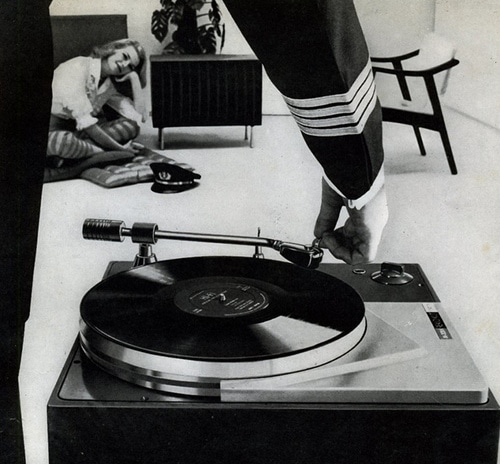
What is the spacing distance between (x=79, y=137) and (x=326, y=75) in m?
3.23

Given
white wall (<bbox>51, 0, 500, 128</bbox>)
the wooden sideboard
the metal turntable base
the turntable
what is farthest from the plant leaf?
the metal turntable base

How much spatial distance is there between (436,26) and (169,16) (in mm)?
1629

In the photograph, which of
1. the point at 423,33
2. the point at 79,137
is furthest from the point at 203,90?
the point at 423,33

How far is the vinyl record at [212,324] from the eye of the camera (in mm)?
980

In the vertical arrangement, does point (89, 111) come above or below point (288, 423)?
below

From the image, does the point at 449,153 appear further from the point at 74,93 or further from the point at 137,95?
the point at 74,93

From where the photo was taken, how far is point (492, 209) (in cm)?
288

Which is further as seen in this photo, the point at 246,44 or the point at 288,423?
the point at 246,44

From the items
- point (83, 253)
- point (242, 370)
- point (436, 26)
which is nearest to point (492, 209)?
point (83, 253)

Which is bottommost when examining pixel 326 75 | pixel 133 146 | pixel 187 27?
pixel 133 146

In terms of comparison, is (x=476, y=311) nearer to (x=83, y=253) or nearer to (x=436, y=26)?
(x=83, y=253)

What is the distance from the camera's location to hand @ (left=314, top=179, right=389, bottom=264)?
3.80 feet

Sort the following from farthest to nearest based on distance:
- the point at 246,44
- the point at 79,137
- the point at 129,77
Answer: the point at 246,44
the point at 129,77
the point at 79,137

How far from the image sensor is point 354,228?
1.19m
